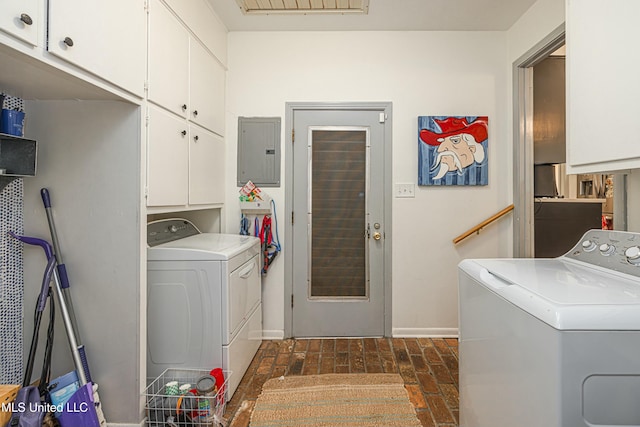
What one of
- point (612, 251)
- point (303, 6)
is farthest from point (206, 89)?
point (612, 251)

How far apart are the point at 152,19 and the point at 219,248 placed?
4.26ft

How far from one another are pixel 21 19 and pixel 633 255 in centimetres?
220

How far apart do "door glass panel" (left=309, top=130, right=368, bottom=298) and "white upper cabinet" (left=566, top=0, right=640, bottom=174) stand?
1.53 meters

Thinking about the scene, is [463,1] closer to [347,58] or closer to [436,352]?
[347,58]

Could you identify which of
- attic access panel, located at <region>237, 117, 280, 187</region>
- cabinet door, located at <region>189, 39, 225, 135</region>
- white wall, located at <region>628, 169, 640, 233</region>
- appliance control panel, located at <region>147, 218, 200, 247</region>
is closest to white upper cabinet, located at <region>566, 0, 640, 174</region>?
white wall, located at <region>628, 169, 640, 233</region>

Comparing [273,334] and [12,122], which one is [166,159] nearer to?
[12,122]

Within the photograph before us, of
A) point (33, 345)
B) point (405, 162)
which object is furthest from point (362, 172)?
point (33, 345)

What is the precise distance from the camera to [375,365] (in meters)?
2.31

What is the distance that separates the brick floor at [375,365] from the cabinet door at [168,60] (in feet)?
5.89

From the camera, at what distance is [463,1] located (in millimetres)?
2377

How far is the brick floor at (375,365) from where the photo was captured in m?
1.84

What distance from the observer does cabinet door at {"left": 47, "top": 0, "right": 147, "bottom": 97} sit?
1.13 metres

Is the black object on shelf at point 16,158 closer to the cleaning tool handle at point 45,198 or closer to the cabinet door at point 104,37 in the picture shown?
the cleaning tool handle at point 45,198

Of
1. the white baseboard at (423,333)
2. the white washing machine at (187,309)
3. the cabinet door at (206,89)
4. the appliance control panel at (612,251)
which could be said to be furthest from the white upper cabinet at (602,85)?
the cabinet door at (206,89)
